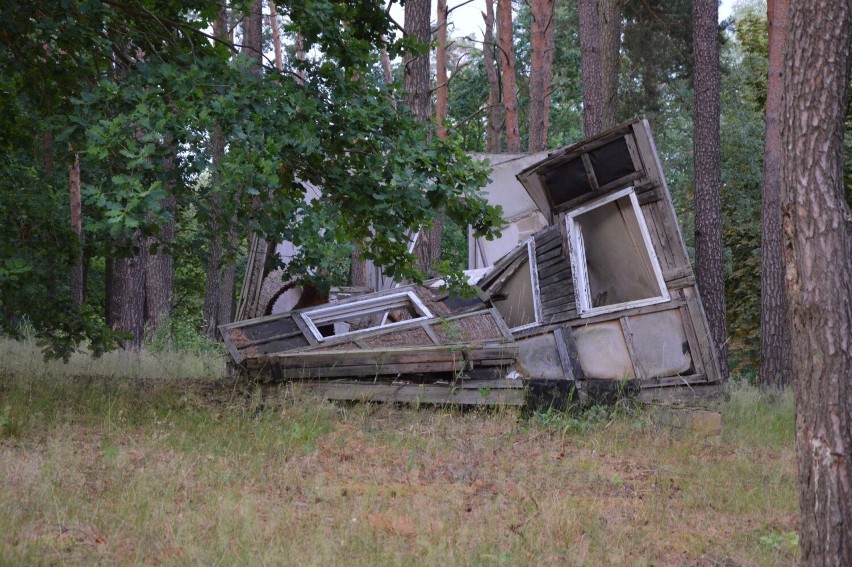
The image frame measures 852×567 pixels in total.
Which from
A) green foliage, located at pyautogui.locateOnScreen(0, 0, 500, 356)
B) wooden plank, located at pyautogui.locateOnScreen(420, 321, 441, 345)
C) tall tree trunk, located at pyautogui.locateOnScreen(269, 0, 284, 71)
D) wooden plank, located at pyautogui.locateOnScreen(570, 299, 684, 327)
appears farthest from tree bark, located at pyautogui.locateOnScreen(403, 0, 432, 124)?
tall tree trunk, located at pyautogui.locateOnScreen(269, 0, 284, 71)

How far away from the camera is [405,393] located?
10.5m

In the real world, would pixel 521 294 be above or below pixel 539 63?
below

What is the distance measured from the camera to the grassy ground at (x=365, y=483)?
5625mm

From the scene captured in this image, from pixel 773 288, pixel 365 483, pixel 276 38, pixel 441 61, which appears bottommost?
pixel 365 483

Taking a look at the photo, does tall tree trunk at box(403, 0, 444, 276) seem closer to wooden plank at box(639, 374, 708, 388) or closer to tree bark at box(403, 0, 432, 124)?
tree bark at box(403, 0, 432, 124)

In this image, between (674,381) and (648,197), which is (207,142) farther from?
(674,381)

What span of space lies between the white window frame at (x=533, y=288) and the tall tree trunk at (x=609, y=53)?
19.8 ft

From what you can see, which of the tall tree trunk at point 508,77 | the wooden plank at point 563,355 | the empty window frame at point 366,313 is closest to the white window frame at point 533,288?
the wooden plank at point 563,355

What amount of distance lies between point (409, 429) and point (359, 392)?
5.04 ft

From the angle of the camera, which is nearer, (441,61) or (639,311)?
(639,311)

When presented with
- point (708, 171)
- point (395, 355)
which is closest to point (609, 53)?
point (708, 171)

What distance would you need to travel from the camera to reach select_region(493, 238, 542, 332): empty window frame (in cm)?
1238

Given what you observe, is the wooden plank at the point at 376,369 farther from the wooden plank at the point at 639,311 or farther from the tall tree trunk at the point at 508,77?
the tall tree trunk at the point at 508,77

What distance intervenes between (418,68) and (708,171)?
6.14 m
